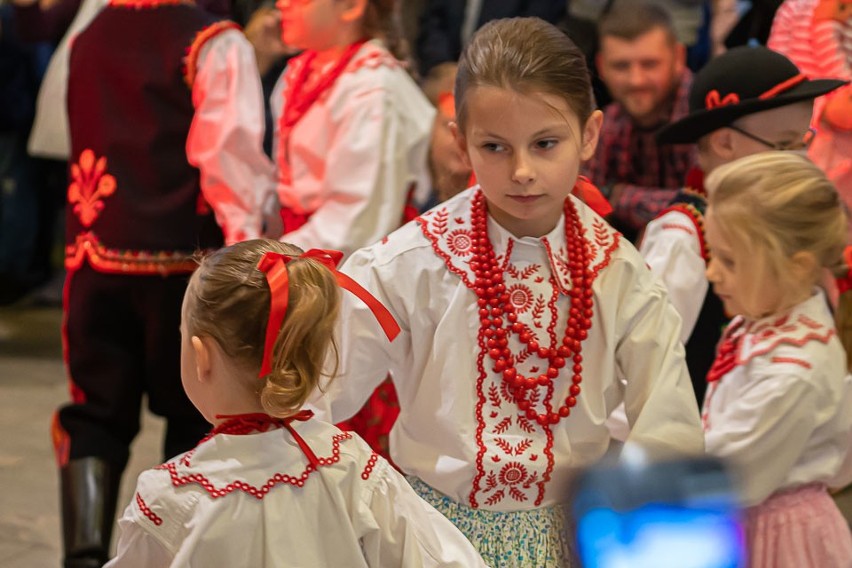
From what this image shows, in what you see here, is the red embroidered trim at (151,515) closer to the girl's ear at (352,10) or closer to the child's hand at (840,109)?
the girl's ear at (352,10)

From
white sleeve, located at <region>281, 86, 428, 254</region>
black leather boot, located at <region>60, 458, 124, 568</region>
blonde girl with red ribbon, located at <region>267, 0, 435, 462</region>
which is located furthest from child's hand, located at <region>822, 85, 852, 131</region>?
black leather boot, located at <region>60, 458, 124, 568</region>

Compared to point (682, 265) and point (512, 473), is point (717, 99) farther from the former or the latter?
point (512, 473)

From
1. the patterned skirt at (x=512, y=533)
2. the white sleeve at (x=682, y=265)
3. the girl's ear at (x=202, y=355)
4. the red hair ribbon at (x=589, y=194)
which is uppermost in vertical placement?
the red hair ribbon at (x=589, y=194)

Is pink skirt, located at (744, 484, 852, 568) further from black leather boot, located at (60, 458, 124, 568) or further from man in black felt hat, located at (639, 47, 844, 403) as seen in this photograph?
black leather boot, located at (60, 458, 124, 568)

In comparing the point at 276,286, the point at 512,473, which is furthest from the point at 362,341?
the point at 276,286

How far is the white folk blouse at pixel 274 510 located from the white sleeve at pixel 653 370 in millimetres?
465

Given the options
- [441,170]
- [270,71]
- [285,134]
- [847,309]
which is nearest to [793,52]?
[847,309]

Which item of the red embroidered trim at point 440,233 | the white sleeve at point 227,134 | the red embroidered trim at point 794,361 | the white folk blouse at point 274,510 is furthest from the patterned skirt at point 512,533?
the white sleeve at point 227,134

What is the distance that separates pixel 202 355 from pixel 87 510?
5.24 feet

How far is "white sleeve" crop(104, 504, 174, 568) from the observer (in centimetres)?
189

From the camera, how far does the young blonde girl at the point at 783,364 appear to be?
242 centimetres

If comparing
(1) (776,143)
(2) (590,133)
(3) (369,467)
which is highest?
(2) (590,133)

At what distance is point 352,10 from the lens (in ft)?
11.4

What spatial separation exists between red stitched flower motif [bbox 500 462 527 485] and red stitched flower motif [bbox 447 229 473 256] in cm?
39
